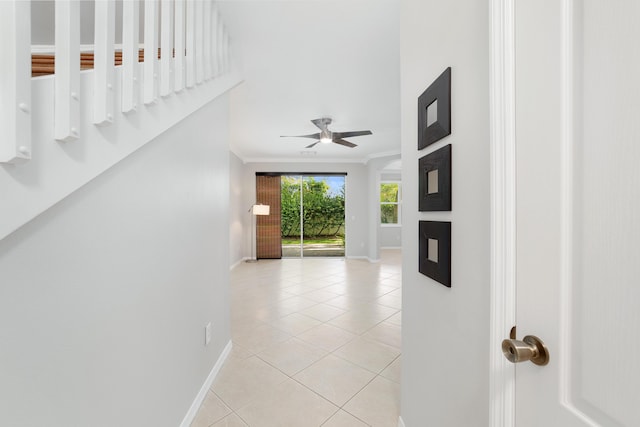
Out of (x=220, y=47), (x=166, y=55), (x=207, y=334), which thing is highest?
(x=220, y=47)

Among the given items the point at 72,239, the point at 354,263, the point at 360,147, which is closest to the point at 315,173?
the point at 360,147

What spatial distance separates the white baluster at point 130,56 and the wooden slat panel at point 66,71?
19cm

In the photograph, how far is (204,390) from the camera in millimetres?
1668

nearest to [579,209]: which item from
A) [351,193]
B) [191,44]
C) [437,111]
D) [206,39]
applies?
[437,111]

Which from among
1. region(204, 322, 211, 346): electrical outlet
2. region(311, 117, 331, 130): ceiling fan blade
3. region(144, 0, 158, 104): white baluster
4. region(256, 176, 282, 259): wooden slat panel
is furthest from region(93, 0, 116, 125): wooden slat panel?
region(256, 176, 282, 259): wooden slat panel

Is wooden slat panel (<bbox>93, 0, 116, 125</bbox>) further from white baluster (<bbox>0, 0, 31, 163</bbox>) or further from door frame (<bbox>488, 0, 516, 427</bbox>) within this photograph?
door frame (<bbox>488, 0, 516, 427</bbox>)

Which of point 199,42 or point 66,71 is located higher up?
point 199,42

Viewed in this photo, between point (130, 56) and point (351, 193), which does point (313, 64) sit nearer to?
point (130, 56)

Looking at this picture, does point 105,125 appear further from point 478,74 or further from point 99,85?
point 478,74

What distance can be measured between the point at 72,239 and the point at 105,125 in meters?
0.37

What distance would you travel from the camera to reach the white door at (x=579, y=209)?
43 cm

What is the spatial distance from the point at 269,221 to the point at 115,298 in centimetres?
581

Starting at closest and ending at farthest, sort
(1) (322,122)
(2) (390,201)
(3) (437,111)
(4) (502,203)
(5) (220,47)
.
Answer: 1. (4) (502,203)
2. (3) (437,111)
3. (5) (220,47)
4. (1) (322,122)
5. (2) (390,201)

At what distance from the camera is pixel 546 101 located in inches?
21.8
